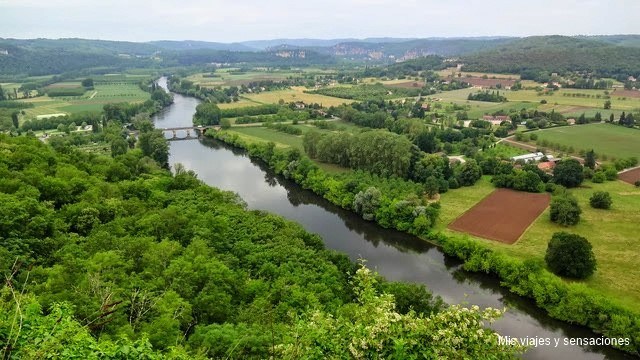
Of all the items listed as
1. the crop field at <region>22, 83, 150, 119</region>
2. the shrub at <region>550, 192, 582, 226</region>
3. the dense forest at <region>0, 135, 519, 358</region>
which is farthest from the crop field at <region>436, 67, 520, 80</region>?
the dense forest at <region>0, 135, 519, 358</region>

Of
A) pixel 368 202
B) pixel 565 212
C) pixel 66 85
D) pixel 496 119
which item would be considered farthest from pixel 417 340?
pixel 66 85

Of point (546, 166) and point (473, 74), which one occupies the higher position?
point (473, 74)

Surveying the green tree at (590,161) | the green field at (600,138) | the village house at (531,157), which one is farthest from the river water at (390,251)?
the green field at (600,138)

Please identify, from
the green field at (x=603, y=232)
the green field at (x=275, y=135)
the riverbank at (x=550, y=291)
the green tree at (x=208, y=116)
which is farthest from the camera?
the green tree at (x=208, y=116)

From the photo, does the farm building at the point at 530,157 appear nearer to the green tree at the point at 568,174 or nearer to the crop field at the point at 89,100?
the green tree at the point at 568,174

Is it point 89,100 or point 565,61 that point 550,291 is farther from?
point 565,61
